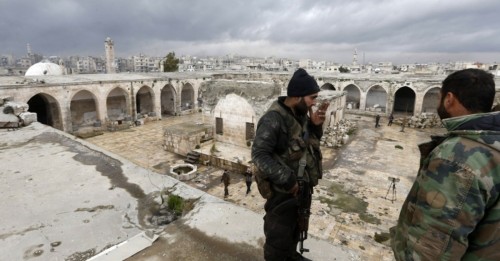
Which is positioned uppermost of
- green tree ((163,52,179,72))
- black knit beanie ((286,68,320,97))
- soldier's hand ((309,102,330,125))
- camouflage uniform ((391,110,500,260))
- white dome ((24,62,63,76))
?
green tree ((163,52,179,72))

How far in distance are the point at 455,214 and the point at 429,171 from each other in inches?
9.4

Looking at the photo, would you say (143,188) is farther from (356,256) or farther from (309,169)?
(356,256)

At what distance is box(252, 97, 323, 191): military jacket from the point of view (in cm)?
215

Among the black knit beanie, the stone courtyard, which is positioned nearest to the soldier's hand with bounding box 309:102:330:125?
the black knit beanie

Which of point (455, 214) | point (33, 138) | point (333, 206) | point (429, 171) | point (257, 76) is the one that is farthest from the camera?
point (257, 76)

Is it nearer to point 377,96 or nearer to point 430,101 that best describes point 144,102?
point 377,96

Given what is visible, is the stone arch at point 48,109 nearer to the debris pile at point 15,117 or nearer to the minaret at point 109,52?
the debris pile at point 15,117

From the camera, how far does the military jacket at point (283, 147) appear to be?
215cm

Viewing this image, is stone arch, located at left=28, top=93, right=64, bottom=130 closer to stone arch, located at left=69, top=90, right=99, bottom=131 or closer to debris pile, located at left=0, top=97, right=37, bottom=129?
stone arch, located at left=69, top=90, right=99, bottom=131

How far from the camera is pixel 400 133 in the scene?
18844mm

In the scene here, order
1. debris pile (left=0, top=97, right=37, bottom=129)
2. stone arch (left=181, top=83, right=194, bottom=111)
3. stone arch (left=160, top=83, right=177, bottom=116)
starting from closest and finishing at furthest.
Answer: debris pile (left=0, top=97, right=37, bottom=129) → stone arch (left=160, top=83, right=177, bottom=116) → stone arch (left=181, top=83, right=194, bottom=111)

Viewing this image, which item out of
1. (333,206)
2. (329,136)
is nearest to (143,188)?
(333,206)

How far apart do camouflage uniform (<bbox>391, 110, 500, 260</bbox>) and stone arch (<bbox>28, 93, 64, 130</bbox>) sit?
20.5m

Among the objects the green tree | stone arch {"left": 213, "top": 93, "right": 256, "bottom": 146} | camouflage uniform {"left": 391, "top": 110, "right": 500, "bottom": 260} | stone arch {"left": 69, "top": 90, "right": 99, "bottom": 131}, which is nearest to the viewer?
camouflage uniform {"left": 391, "top": 110, "right": 500, "bottom": 260}
